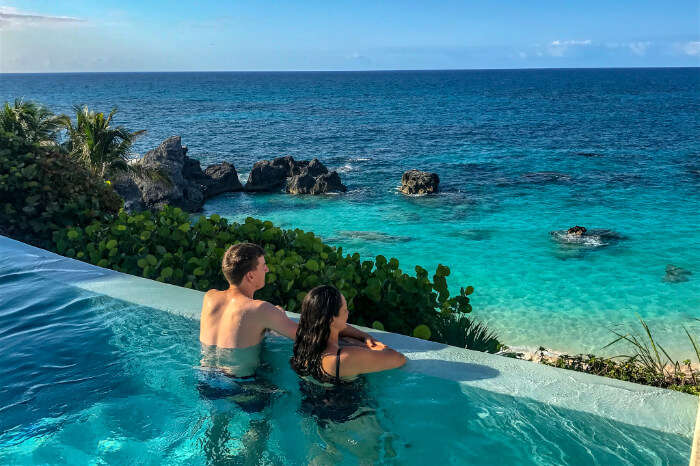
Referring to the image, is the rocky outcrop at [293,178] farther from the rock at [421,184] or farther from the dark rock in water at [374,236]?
the dark rock in water at [374,236]

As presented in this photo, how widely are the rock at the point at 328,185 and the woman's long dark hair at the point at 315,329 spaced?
27433 millimetres

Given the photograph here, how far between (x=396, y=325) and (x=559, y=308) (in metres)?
10.4

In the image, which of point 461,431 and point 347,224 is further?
point 347,224

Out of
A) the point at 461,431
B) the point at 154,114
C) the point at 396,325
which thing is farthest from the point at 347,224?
the point at 154,114

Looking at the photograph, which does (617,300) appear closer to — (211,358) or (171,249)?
(171,249)

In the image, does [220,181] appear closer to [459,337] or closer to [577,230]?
[577,230]

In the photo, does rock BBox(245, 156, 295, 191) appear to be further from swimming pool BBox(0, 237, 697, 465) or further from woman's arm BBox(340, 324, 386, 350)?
woman's arm BBox(340, 324, 386, 350)

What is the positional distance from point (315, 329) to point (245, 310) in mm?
894

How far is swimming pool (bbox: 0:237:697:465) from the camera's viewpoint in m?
4.62

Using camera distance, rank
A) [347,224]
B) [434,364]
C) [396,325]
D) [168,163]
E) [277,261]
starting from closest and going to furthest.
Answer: [434,364] < [396,325] < [277,261] < [347,224] < [168,163]

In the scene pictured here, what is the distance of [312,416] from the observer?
495 centimetres

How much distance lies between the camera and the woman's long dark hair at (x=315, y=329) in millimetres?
4715

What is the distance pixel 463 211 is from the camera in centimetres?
2761

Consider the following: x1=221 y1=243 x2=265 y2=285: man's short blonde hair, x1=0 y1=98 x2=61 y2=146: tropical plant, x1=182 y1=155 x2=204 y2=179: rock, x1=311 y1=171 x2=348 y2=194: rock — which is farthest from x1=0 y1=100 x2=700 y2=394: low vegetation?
x1=182 y1=155 x2=204 y2=179: rock
